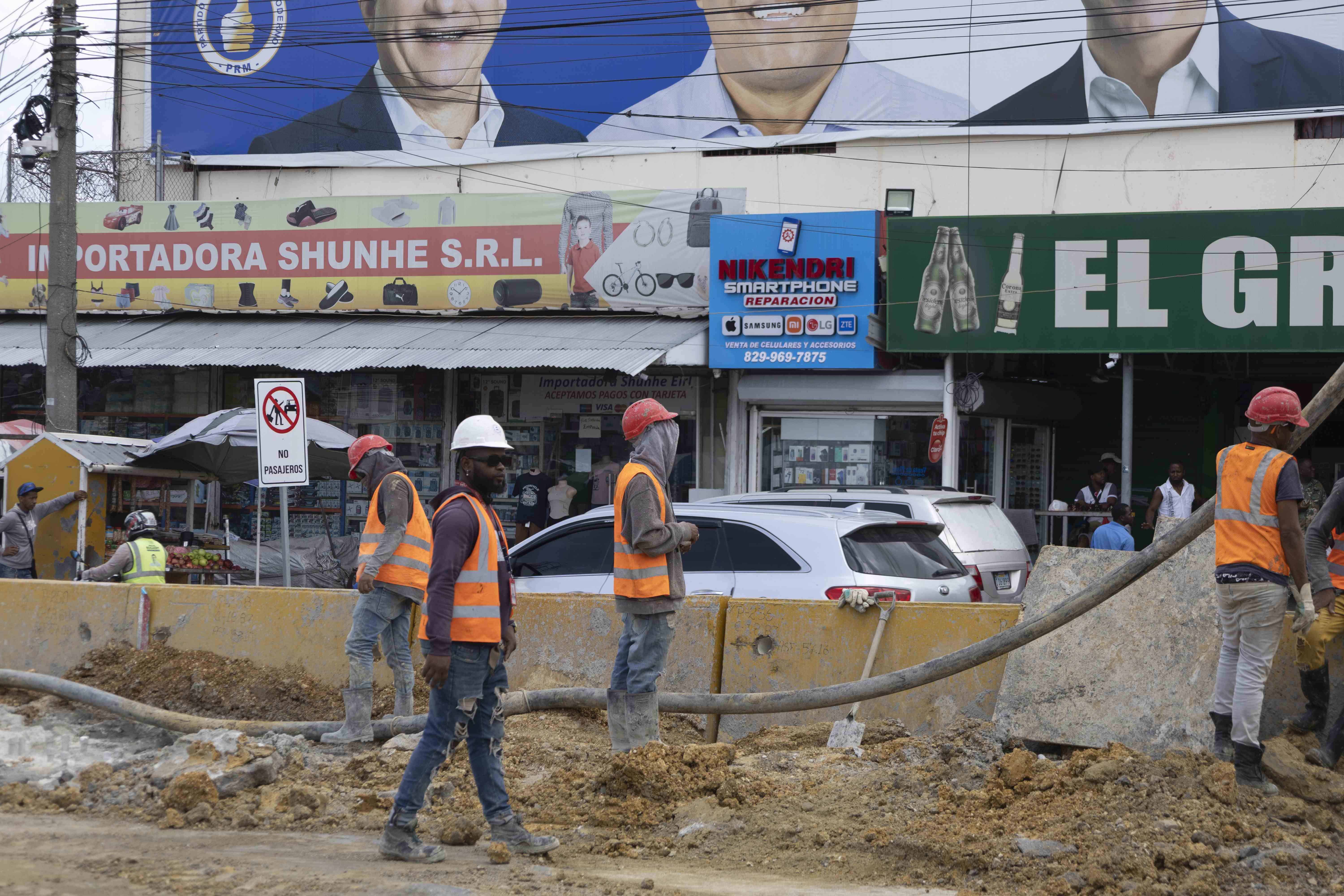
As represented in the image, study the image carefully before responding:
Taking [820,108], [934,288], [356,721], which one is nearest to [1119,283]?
[934,288]

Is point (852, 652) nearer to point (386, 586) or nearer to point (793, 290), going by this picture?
point (386, 586)

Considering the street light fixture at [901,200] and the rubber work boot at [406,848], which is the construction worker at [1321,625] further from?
the street light fixture at [901,200]

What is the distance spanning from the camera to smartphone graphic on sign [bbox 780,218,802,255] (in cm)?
1750

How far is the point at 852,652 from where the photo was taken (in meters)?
8.10

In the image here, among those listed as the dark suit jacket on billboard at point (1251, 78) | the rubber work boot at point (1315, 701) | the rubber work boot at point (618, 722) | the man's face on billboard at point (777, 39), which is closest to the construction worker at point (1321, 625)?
the rubber work boot at point (1315, 701)

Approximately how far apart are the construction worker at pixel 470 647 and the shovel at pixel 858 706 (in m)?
2.25

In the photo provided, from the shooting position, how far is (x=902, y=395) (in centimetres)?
1755

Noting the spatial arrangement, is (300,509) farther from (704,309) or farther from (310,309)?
(704,309)

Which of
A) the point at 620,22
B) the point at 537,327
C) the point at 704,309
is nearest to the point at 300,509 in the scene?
the point at 537,327

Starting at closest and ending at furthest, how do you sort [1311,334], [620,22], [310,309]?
[1311,334] → [310,309] → [620,22]

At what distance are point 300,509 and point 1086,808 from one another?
17.1 metres

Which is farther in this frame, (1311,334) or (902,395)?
(902,395)

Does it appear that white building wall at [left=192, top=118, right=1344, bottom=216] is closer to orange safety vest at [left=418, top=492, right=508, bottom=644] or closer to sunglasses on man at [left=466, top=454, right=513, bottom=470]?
sunglasses on man at [left=466, top=454, right=513, bottom=470]

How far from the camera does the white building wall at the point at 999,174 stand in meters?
21.0
